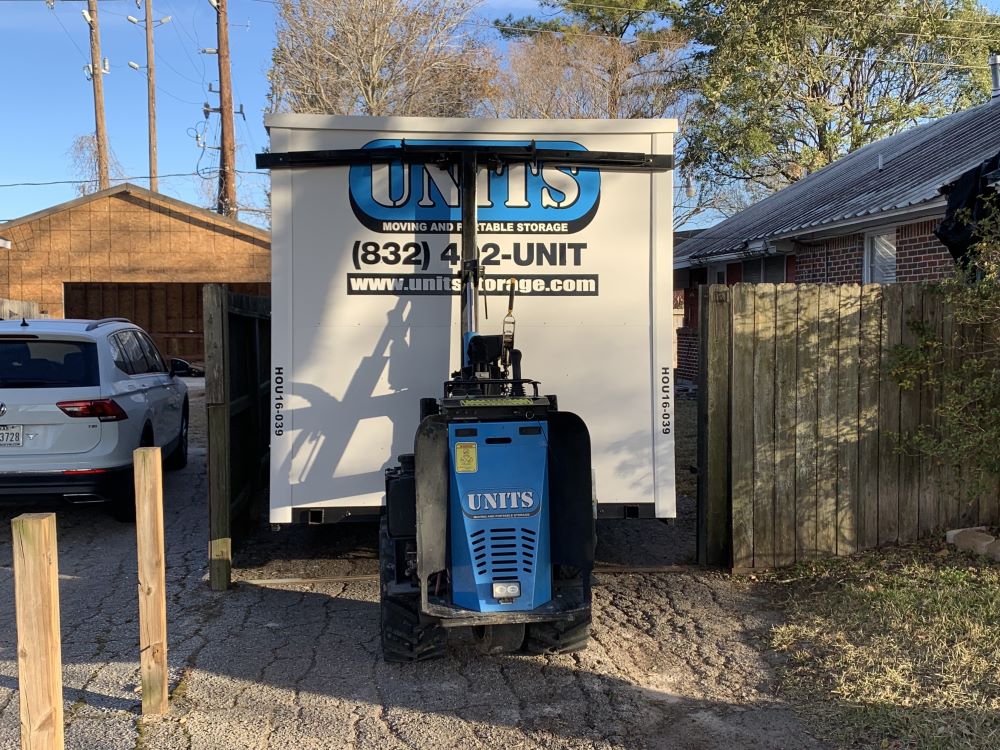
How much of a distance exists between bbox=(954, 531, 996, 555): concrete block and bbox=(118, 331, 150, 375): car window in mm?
6951

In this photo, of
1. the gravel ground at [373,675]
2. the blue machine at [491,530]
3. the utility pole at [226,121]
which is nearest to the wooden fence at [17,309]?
the utility pole at [226,121]

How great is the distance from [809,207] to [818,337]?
9.74 metres

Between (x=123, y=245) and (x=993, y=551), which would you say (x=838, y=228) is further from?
(x=123, y=245)

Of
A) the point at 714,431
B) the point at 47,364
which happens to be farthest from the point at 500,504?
the point at 47,364

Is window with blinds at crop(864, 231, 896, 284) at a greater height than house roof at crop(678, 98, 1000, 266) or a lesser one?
lesser

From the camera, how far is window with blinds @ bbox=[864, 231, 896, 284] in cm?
1192

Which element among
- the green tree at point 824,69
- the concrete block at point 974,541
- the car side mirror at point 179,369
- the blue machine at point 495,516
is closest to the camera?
the blue machine at point 495,516

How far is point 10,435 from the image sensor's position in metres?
6.99

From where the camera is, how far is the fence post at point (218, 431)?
18.9 ft

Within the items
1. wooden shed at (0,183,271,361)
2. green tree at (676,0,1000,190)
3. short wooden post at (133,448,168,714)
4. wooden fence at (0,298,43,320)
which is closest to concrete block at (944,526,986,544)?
short wooden post at (133,448,168,714)

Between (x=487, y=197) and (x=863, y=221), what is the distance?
764 centimetres

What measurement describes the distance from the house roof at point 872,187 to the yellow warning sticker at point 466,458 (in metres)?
7.46

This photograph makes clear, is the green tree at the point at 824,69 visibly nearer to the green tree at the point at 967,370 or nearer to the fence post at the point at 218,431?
the green tree at the point at 967,370

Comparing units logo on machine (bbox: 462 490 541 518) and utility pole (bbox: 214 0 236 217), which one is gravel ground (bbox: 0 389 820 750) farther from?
utility pole (bbox: 214 0 236 217)
